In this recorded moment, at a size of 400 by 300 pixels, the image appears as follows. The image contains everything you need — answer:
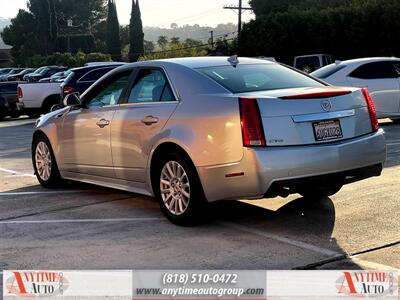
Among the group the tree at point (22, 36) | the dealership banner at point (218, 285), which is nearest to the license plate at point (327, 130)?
the dealership banner at point (218, 285)

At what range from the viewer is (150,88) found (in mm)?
6688

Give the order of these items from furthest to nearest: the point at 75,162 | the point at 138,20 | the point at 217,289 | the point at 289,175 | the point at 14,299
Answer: the point at 138,20, the point at 75,162, the point at 289,175, the point at 14,299, the point at 217,289

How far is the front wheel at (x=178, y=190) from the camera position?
585 centimetres

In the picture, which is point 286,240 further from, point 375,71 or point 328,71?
point 375,71

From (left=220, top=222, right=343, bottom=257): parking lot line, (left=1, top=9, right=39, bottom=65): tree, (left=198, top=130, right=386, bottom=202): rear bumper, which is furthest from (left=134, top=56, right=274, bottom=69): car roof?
(left=1, top=9, right=39, bottom=65): tree

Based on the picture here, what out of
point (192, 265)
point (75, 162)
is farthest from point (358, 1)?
point (192, 265)

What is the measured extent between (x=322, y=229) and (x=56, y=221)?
8.89ft

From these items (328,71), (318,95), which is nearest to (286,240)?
(318,95)

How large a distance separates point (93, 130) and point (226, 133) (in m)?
2.27

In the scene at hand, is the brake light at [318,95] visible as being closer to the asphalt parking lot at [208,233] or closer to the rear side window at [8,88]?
the asphalt parking lot at [208,233]

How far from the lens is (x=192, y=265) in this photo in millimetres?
4918

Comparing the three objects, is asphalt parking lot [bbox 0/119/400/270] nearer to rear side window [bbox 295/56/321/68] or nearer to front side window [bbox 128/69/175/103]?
front side window [bbox 128/69/175/103]

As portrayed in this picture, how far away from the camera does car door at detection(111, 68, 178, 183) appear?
20.7 ft

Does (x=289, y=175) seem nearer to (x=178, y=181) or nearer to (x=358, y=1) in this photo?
(x=178, y=181)
